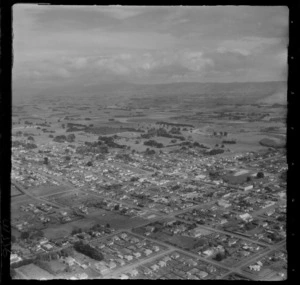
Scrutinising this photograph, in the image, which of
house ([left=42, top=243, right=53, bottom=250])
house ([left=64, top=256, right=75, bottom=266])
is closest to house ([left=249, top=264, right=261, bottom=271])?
house ([left=64, top=256, right=75, bottom=266])

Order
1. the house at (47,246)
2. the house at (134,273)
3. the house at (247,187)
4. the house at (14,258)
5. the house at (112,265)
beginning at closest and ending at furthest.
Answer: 1. the house at (14,258)
2. the house at (134,273)
3. the house at (112,265)
4. the house at (47,246)
5. the house at (247,187)

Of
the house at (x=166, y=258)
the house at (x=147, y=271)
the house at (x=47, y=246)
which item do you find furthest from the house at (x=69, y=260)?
the house at (x=166, y=258)

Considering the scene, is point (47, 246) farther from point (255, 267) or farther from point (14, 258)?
point (255, 267)

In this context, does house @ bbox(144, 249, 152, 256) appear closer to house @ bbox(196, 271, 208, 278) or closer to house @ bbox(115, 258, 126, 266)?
house @ bbox(115, 258, 126, 266)

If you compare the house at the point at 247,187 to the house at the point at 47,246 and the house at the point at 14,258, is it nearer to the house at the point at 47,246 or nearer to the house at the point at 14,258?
the house at the point at 47,246

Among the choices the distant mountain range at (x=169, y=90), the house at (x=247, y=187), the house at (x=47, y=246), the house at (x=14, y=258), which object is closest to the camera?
the house at (x=14, y=258)

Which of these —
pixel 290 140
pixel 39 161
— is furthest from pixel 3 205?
pixel 290 140

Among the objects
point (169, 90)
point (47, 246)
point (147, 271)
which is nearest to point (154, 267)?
point (147, 271)

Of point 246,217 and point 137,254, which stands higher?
point 246,217
